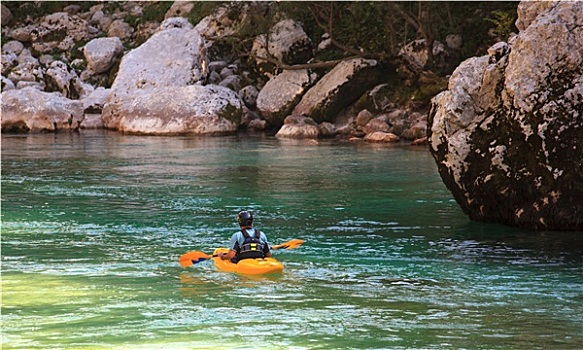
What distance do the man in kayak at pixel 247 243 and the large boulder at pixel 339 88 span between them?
74.1ft

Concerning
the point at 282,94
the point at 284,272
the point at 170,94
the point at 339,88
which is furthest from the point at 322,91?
the point at 284,272

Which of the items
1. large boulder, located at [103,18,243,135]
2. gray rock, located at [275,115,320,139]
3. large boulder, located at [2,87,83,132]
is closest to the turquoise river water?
gray rock, located at [275,115,320,139]

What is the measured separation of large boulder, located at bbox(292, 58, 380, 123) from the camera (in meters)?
32.5

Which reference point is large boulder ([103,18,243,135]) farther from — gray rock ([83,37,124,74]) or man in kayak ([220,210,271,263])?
man in kayak ([220,210,271,263])

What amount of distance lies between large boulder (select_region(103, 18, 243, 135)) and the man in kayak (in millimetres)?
22094

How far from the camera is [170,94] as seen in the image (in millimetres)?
Answer: 32500

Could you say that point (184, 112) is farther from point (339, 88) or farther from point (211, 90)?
point (339, 88)

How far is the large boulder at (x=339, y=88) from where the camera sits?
3250 centimetres

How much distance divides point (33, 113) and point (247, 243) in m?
25.1

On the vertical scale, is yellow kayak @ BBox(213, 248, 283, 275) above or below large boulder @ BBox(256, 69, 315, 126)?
below

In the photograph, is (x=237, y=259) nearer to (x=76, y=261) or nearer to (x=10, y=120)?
(x=76, y=261)

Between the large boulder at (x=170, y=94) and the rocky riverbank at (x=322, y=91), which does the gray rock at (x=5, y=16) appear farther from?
the large boulder at (x=170, y=94)

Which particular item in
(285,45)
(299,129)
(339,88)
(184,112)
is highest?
(285,45)

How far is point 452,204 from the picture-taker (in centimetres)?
1520
